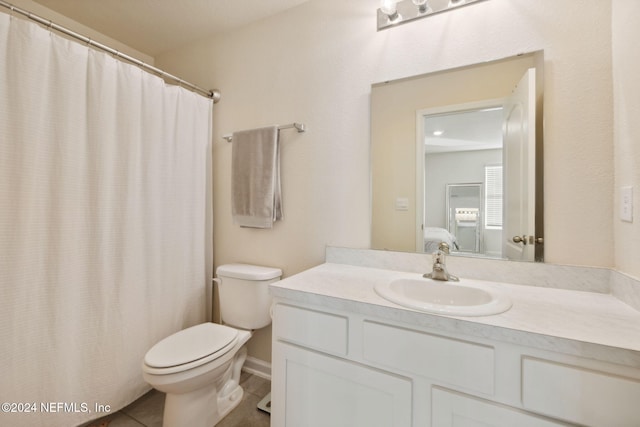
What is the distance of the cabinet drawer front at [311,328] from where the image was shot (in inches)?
35.9

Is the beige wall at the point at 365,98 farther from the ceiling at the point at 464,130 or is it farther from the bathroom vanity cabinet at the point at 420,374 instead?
the bathroom vanity cabinet at the point at 420,374

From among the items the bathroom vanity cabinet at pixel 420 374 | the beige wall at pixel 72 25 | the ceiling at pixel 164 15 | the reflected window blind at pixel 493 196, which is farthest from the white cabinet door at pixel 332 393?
the beige wall at pixel 72 25

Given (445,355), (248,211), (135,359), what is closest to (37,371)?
(135,359)

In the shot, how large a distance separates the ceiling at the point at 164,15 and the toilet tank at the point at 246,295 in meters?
1.61

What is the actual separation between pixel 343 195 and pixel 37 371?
160 cm

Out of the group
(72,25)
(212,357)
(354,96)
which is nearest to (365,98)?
(354,96)

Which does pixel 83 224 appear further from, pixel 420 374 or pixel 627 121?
pixel 627 121

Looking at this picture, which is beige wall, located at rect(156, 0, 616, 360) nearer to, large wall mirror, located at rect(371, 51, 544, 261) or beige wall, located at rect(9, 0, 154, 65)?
large wall mirror, located at rect(371, 51, 544, 261)

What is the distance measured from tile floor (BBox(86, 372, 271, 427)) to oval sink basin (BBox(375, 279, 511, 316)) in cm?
104

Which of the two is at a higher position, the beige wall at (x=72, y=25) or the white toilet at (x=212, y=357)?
the beige wall at (x=72, y=25)

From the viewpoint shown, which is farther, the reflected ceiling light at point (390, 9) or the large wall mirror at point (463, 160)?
the reflected ceiling light at point (390, 9)

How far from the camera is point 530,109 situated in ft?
3.50

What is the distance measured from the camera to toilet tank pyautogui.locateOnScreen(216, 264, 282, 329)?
1529 mm

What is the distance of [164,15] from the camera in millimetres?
1683
